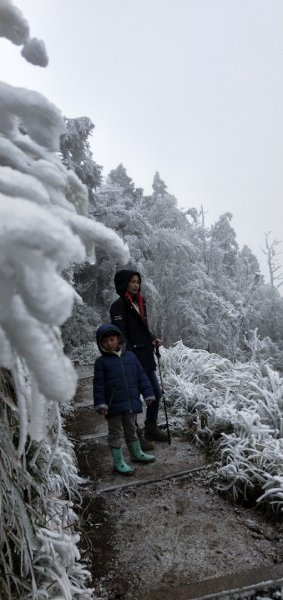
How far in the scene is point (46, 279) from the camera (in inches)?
22.2

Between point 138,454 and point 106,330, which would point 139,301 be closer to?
point 106,330

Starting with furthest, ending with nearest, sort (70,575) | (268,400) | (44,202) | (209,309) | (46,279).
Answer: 1. (209,309)
2. (268,400)
3. (70,575)
4. (44,202)
5. (46,279)

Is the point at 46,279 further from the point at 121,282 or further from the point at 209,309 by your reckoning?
the point at 209,309

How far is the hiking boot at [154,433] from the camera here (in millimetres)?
4223

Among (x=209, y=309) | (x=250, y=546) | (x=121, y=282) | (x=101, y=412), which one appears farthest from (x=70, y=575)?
(x=209, y=309)

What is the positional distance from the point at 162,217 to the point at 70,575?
17.8 m

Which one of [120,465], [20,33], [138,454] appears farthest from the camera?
[138,454]

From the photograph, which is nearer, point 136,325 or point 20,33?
point 20,33

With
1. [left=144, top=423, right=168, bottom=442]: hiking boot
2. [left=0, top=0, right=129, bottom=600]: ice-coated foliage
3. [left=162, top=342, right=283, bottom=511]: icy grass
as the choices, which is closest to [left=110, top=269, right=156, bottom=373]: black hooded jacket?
[left=144, top=423, right=168, bottom=442]: hiking boot

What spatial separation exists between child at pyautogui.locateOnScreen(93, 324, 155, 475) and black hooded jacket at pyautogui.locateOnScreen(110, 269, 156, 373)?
301 mm

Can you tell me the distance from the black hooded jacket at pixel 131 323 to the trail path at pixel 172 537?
1.03m

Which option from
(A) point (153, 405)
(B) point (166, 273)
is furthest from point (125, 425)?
(B) point (166, 273)

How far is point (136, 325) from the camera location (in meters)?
4.29

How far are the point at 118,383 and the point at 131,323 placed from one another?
2.45 feet
